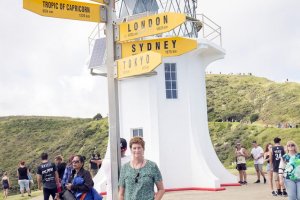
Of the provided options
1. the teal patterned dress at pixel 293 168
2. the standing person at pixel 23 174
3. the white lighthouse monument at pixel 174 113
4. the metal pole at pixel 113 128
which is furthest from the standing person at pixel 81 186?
the standing person at pixel 23 174

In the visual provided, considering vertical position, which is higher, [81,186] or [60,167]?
[81,186]

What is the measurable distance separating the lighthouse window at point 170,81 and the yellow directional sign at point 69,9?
9651 mm

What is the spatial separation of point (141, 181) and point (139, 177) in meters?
0.05

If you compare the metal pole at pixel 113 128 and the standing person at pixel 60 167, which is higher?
the metal pole at pixel 113 128

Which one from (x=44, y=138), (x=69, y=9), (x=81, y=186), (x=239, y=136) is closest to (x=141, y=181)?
(x=81, y=186)

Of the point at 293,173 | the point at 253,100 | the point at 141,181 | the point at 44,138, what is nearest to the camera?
the point at 141,181

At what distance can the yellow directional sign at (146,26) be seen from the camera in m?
6.56

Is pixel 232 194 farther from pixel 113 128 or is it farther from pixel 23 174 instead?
pixel 23 174

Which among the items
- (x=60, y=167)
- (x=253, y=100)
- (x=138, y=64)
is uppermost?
(x=253, y=100)

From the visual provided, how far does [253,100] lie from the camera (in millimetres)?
58031

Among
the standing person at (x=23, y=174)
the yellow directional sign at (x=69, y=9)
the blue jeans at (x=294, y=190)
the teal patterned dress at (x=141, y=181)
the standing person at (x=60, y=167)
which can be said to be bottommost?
the standing person at (x=23, y=174)

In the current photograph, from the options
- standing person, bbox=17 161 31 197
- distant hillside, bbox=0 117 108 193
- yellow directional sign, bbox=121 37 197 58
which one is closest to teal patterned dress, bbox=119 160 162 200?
yellow directional sign, bbox=121 37 197 58

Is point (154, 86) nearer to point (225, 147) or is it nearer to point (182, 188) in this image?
point (182, 188)

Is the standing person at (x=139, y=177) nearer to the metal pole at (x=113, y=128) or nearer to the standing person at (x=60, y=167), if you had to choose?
the metal pole at (x=113, y=128)
